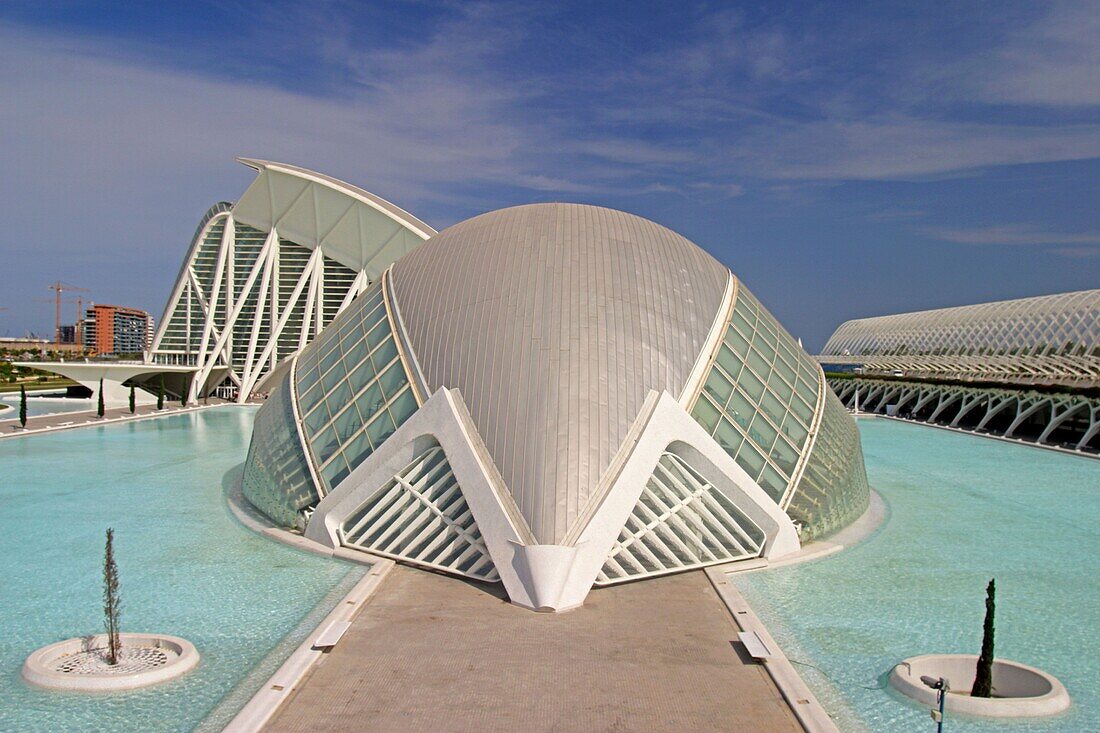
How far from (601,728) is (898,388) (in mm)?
56618

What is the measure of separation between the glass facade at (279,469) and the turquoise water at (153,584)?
2.37 ft

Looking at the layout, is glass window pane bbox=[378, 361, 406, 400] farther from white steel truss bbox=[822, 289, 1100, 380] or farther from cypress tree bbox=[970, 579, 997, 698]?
white steel truss bbox=[822, 289, 1100, 380]

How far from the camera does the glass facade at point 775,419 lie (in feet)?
51.0

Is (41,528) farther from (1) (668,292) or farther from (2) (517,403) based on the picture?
(1) (668,292)

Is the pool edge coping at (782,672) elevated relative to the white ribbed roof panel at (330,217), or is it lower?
lower

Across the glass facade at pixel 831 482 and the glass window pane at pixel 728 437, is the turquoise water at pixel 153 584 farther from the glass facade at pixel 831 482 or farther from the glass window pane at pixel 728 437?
the glass facade at pixel 831 482

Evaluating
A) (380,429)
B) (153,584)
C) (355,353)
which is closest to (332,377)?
(355,353)

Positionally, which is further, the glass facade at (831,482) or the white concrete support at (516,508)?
the glass facade at (831,482)

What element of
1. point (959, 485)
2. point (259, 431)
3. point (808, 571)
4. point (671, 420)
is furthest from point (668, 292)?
point (959, 485)

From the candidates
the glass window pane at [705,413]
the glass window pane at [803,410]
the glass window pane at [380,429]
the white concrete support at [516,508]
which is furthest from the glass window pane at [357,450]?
the glass window pane at [803,410]

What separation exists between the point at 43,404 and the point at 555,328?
160 ft

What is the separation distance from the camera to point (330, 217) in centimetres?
5341

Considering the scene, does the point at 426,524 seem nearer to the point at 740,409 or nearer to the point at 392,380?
the point at 392,380

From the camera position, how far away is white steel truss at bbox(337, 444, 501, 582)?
44.7ft
